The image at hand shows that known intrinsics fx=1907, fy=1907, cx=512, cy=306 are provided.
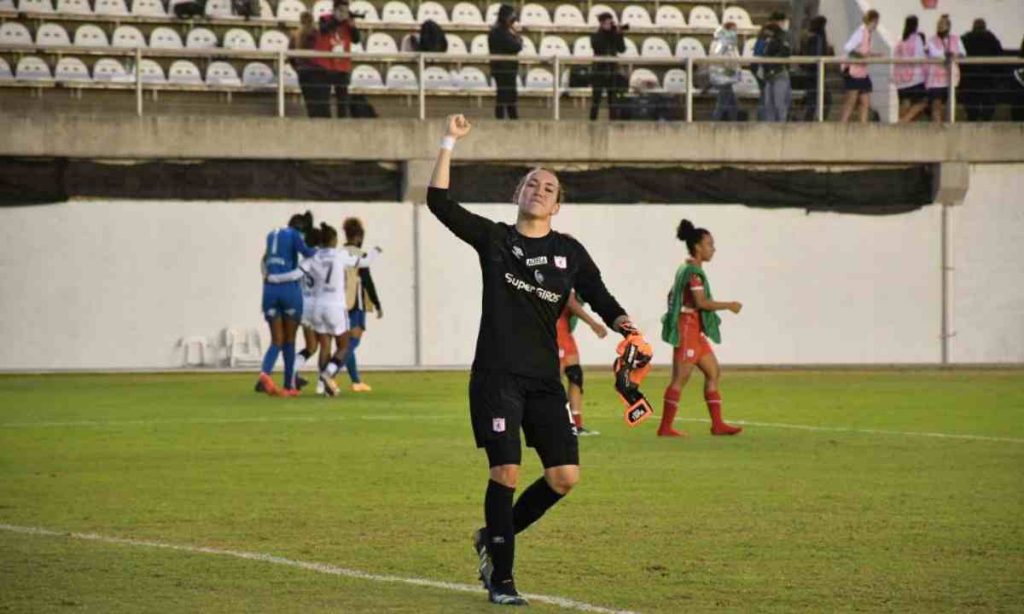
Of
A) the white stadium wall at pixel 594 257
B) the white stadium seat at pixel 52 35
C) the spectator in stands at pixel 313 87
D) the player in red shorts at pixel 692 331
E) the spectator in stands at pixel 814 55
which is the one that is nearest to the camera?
the player in red shorts at pixel 692 331

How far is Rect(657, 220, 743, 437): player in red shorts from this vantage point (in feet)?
55.8

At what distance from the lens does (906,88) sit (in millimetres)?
31203

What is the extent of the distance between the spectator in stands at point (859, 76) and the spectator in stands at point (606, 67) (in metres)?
3.68

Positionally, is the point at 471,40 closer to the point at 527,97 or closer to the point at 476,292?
the point at 527,97

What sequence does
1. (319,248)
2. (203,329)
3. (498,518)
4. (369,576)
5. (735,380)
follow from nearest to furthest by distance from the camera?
(498,518)
(369,576)
(319,248)
(735,380)
(203,329)

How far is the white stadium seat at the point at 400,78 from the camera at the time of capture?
1248 inches

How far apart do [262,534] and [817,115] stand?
21740 mm

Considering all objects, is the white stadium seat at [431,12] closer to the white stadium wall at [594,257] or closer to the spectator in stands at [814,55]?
the white stadium wall at [594,257]

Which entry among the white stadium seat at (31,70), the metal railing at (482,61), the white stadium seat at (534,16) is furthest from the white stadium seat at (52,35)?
the white stadium seat at (534,16)

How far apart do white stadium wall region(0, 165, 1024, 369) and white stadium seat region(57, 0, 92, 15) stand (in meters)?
4.68

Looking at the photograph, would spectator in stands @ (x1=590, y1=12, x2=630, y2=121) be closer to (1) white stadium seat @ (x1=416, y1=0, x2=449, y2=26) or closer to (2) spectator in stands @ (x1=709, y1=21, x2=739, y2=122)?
(2) spectator in stands @ (x1=709, y1=21, x2=739, y2=122)

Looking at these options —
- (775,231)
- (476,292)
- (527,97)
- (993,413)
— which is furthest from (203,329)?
(993,413)

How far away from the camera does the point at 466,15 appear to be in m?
34.7

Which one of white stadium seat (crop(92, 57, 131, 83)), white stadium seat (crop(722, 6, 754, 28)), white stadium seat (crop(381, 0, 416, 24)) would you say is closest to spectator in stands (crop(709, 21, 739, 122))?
white stadium seat (crop(722, 6, 754, 28))
